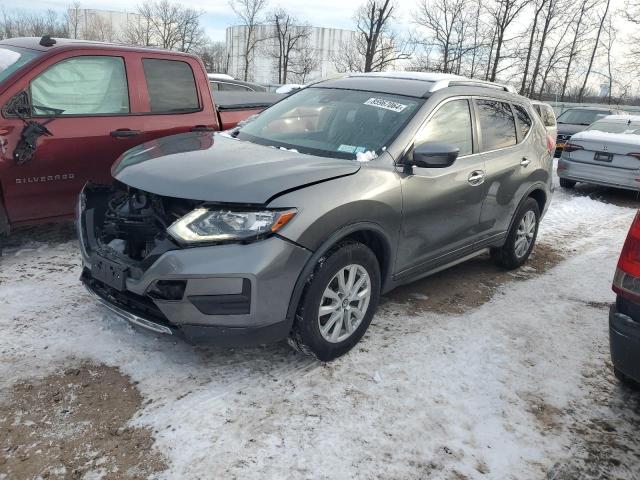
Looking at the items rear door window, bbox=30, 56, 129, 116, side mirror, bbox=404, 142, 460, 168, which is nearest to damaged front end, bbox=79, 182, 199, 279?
rear door window, bbox=30, 56, 129, 116

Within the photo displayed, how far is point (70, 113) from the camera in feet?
14.8

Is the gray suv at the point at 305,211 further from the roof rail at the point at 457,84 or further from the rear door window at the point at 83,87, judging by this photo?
the rear door window at the point at 83,87

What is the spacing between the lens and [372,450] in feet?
8.38

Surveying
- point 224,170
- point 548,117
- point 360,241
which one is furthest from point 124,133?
point 548,117

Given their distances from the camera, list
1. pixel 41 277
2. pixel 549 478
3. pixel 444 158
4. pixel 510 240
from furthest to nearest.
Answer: pixel 510 240
pixel 41 277
pixel 444 158
pixel 549 478

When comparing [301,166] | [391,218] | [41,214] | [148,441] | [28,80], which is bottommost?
[148,441]

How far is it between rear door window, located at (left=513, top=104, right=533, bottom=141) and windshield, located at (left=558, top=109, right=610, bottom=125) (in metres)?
11.9

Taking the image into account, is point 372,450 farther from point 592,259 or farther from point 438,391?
point 592,259

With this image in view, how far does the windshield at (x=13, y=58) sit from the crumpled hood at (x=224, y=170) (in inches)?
65.3

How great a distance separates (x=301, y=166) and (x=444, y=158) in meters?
0.94

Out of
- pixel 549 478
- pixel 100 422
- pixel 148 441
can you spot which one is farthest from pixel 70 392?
pixel 549 478

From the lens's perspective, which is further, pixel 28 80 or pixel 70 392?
pixel 28 80

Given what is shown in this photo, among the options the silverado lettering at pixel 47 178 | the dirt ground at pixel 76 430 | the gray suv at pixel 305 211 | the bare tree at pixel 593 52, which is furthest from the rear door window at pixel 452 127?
the bare tree at pixel 593 52

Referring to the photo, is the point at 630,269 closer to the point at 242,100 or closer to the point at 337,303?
the point at 337,303
